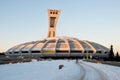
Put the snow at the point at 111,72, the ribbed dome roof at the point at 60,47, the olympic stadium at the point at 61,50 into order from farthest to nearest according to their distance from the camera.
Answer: the ribbed dome roof at the point at 60,47
the olympic stadium at the point at 61,50
the snow at the point at 111,72

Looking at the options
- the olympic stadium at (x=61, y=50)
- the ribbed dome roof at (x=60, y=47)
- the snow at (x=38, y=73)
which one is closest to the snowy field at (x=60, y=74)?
the snow at (x=38, y=73)

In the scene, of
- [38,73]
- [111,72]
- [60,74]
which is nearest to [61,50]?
[111,72]

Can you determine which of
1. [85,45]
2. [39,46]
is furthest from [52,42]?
[85,45]

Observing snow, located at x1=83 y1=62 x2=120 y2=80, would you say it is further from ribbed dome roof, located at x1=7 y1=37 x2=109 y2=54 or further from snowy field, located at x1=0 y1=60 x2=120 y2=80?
ribbed dome roof, located at x1=7 y1=37 x2=109 y2=54

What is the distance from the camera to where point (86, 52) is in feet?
544

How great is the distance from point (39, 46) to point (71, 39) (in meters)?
26.8

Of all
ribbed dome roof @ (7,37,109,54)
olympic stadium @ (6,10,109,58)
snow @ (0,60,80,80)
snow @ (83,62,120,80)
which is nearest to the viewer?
snow @ (83,62,120,80)

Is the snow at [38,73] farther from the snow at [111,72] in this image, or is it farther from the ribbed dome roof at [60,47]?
the ribbed dome roof at [60,47]

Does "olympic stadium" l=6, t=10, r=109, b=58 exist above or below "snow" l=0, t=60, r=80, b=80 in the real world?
below

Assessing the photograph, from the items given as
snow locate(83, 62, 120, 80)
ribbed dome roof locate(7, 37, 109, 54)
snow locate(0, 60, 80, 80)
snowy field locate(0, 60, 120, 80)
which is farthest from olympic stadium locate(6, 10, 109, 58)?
snowy field locate(0, 60, 120, 80)

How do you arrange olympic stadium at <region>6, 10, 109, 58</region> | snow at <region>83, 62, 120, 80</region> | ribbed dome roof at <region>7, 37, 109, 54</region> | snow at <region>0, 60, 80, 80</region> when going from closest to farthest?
snow at <region>83, 62, 120, 80</region> → snow at <region>0, 60, 80, 80</region> → olympic stadium at <region>6, 10, 109, 58</region> → ribbed dome roof at <region>7, 37, 109, 54</region>

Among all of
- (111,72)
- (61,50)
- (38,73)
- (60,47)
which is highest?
(111,72)

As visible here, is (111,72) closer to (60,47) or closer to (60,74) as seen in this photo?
(60,74)

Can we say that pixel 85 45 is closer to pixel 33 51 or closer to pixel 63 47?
pixel 63 47
